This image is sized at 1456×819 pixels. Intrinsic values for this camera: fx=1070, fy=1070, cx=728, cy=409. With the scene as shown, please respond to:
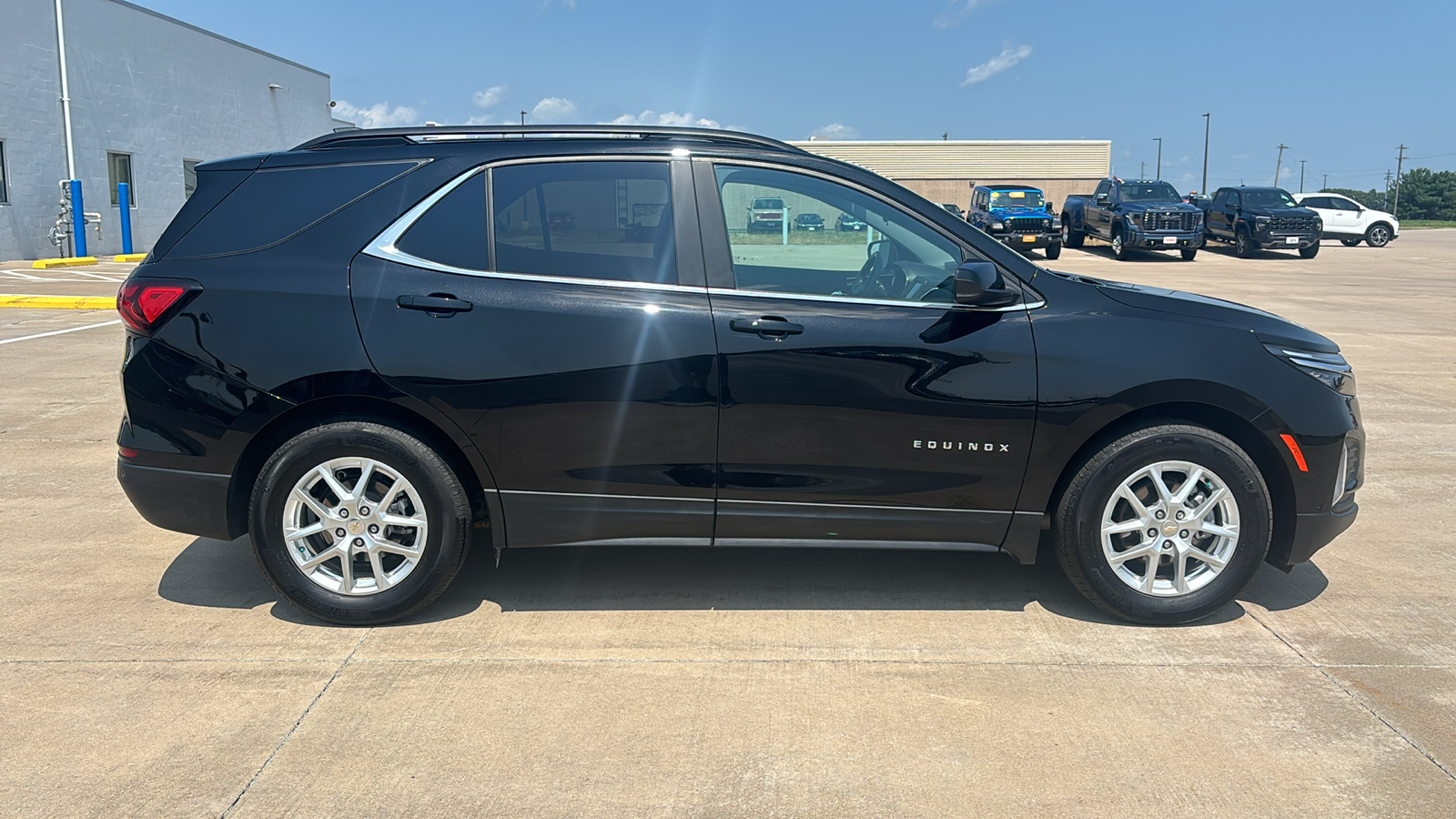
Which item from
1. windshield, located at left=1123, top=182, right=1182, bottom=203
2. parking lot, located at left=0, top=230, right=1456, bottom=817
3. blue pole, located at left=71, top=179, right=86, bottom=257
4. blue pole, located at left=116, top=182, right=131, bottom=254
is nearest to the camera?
parking lot, located at left=0, top=230, right=1456, bottom=817

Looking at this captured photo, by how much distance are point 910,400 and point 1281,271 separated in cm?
2480

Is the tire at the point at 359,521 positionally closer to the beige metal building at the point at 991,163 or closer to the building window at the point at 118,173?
the building window at the point at 118,173

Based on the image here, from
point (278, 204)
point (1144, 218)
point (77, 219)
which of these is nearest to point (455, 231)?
point (278, 204)

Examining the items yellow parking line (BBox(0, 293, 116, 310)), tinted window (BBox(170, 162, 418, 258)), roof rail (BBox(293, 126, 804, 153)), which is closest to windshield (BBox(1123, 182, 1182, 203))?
yellow parking line (BBox(0, 293, 116, 310))

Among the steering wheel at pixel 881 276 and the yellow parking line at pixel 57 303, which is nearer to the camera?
the steering wheel at pixel 881 276

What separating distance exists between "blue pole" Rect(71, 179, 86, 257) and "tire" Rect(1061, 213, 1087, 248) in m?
26.2

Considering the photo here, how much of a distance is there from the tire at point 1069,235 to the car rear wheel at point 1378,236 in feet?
34.4

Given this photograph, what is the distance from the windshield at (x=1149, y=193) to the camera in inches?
1127

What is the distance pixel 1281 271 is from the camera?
25.2 m

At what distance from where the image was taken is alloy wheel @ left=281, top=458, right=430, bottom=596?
3.93 meters

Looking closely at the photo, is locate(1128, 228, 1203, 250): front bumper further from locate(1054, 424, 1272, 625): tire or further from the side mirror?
the side mirror

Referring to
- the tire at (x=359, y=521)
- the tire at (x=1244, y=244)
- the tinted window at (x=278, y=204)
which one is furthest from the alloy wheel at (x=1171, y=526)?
the tire at (x=1244, y=244)

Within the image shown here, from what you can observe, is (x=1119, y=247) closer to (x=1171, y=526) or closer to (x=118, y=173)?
(x=118, y=173)

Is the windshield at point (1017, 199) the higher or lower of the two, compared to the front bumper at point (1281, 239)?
higher
